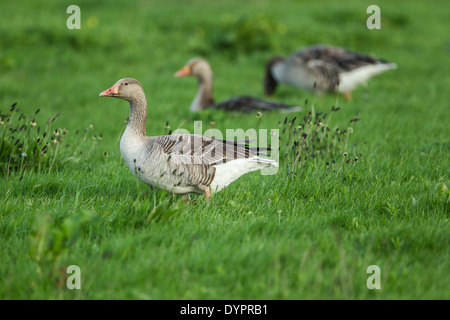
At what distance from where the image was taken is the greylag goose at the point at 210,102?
8.96 metres

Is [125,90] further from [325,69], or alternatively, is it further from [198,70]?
[325,69]

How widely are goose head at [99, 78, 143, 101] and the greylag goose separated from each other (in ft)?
13.3

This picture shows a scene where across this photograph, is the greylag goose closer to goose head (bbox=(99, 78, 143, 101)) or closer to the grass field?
the grass field

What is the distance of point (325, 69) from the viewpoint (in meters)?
11.1

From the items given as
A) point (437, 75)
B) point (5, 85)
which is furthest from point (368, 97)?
point (5, 85)

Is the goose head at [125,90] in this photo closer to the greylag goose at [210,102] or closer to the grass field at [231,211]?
the grass field at [231,211]

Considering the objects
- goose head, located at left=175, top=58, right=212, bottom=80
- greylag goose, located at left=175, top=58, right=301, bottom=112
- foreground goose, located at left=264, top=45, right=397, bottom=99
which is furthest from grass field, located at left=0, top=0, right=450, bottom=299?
goose head, located at left=175, top=58, right=212, bottom=80

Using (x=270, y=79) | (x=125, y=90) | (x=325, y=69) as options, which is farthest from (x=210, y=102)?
(x=125, y=90)

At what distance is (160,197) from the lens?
14.9 ft

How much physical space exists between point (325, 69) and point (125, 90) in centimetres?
723

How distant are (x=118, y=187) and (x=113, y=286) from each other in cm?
207

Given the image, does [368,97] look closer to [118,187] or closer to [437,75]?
[437,75]

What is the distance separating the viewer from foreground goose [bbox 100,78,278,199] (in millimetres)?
4703

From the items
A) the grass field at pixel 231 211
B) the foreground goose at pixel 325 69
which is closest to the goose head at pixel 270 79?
the foreground goose at pixel 325 69
